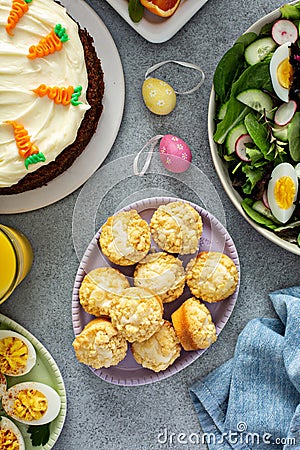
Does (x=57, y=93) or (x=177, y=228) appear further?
(x=177, y=228)

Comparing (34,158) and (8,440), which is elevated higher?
(34,158)

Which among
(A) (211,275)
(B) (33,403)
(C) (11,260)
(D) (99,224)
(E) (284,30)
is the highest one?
(E) (284,30)

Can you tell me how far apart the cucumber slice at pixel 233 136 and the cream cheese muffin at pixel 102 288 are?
46 cm

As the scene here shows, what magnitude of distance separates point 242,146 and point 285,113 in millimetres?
144

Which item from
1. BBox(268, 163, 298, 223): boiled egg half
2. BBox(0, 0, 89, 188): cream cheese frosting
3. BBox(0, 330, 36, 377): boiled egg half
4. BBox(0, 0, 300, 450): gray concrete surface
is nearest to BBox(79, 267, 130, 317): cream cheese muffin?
BBox(0, 0, 300, 450): gray concrete surface

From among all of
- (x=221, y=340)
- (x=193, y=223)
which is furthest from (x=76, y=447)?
(x=193, y=223)

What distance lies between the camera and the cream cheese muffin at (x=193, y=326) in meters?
1.71

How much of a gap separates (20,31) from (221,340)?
1029 mm

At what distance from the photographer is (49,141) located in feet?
5.04

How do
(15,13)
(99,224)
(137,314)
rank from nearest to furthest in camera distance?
(15,13) < (137,314) < (99,224)

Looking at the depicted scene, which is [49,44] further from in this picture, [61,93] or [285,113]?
[285,113]

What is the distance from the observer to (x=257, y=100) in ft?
5.61

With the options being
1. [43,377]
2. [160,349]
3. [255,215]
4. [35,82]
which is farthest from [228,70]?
[43,377]

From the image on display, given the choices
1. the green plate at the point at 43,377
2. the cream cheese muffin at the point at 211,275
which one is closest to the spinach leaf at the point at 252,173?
the cream cheese muffin at the point at 211,275
